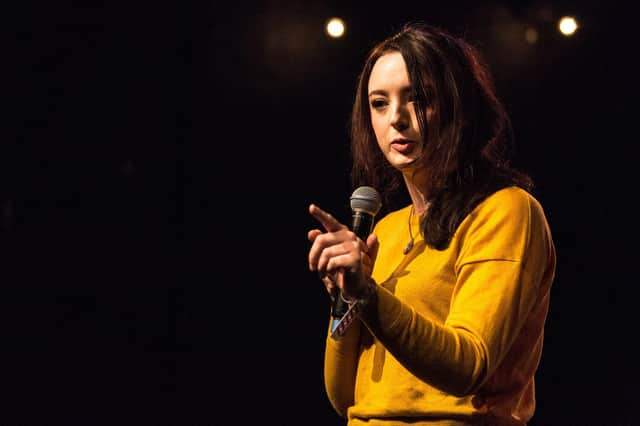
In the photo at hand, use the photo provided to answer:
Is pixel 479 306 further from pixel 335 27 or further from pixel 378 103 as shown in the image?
pixel 335 27

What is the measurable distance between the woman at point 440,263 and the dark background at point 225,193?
171 cm

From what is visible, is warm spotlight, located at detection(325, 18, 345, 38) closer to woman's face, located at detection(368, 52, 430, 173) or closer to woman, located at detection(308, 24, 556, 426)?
woman, located at detection(308, 24, 556, 426)

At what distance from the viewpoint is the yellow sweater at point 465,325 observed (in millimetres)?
1093

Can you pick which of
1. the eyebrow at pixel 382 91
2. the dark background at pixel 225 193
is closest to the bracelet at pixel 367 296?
the eyebrow at pixel 382 91

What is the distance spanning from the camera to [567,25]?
3.15m

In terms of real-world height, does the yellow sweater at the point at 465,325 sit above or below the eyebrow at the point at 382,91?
below

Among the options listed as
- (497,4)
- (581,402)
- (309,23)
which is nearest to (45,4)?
(309,23)

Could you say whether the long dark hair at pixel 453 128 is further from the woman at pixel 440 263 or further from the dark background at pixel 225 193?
the dark background at pixel 225 193

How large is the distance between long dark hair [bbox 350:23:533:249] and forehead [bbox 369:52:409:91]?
2 centimetres

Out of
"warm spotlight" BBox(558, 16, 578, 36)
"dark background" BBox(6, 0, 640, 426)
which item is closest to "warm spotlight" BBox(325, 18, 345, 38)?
"dark background" BBox(6, 0, 640, 426)

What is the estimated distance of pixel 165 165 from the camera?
327cm

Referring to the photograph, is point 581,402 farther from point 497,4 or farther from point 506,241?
point 506,241

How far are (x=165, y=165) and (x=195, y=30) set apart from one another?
62 cm

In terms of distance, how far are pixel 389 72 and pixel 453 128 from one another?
7.3 inches
